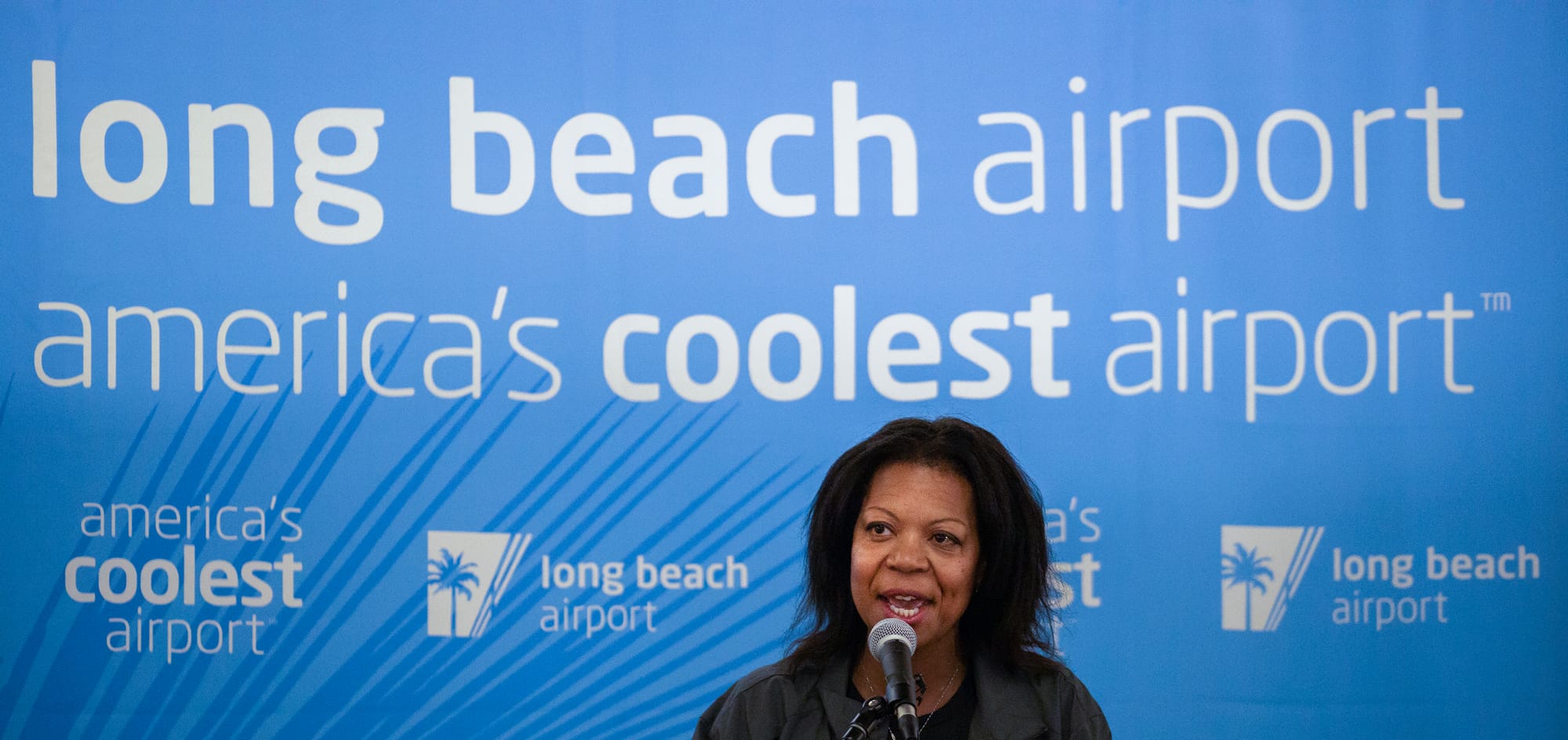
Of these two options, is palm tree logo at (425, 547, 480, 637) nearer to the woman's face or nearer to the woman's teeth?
the woman's face

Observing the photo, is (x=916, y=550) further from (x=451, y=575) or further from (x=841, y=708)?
(x=451, y=575)

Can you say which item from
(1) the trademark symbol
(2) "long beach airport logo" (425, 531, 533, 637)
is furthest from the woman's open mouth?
(1) the trademark symbol

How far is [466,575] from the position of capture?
3.37 meters

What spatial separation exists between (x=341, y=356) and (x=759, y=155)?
3.89 feet

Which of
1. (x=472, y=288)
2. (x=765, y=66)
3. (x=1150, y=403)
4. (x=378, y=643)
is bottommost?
(x=378, y=643)

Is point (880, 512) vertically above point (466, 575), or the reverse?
point (880, 512)

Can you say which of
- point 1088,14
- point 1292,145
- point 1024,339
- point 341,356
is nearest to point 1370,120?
point 1292,145

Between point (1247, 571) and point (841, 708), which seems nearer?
Answer: point (841, 708)

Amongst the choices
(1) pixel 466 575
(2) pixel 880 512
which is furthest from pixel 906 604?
(1) pixel 466 575

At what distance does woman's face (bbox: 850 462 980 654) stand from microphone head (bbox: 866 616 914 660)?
0.23 metres

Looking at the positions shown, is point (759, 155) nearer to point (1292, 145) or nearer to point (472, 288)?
point (472, 288)

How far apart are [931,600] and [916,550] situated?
7cm

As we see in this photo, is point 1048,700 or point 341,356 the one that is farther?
point 341,356

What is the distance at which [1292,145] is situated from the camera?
3389 mm
